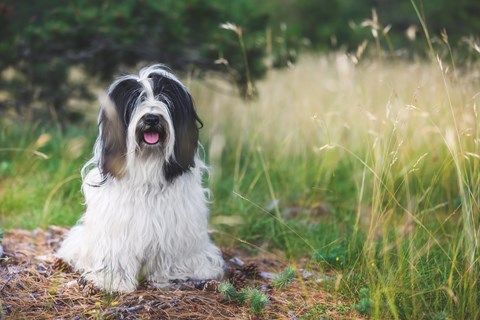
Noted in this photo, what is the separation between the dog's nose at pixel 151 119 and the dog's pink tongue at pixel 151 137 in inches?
2.7

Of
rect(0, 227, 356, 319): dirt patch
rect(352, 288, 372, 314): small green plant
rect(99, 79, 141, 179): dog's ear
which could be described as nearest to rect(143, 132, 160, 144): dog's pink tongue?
rect(99, 79, 141, 179): dog's ear

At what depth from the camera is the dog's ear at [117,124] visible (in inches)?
128

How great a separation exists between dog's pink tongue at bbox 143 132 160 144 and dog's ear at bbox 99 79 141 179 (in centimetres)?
12

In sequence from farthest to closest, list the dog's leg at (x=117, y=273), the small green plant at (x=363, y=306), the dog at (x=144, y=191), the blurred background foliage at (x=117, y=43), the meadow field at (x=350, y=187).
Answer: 1. the blurred background foliage at (x=117, y=43)
2. the dog's leg at (x=117, y=273)
3. the dog at (x=144, y=191)
4. the meadow field at (x=350, y=187)
5. the small green plant at (x=363, y=306)

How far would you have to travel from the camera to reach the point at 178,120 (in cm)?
334

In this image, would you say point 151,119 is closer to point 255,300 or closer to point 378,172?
point 255,300

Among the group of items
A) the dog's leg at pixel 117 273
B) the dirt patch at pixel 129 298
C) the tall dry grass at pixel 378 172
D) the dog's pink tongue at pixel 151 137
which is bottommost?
the dirt patch at pixel 129 298

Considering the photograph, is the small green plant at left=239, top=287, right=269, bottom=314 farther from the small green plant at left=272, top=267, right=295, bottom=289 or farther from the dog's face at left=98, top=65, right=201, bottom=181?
the dog's face at left=98, top=65, right=201, bottom=181

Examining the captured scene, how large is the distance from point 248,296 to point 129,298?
650 millimetres

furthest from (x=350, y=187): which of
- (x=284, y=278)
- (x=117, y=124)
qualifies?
(x=117, y=124)

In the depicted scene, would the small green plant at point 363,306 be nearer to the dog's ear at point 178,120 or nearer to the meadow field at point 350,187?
the meadow field at point 350,187

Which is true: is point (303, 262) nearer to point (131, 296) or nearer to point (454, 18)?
point (131, 296)

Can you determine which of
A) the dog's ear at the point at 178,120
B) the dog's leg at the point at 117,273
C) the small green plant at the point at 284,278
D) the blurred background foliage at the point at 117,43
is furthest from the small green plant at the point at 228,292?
the blurred background foliage at the point at 117,43

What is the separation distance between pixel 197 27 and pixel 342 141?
189 centimetres
